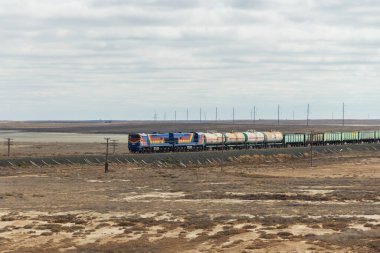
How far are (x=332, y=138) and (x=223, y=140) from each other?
33363 millimetres

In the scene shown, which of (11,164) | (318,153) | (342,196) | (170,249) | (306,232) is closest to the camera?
(170,249)

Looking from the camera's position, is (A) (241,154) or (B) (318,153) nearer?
(A) (241,154)

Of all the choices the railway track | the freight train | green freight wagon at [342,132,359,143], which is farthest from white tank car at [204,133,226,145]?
green freight wagon at [342,132,359,143]

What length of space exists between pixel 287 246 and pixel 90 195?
2455 cm

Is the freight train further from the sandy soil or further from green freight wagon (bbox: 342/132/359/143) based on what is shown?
the sandy soil

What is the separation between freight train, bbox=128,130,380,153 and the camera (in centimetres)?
9850

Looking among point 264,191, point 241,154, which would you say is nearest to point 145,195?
point 264,191

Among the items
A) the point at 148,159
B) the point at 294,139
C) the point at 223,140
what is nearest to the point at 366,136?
the point at 294,139

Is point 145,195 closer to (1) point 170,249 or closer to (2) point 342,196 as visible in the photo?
(2) point 342,196

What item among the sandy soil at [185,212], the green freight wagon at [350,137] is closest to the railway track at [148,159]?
the sandy soil at [185,212]

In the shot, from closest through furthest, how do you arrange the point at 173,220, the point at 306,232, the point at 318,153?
the point at 306,232 → the point at 173,220 → the point at 318,153

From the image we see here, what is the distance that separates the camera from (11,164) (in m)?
74.5

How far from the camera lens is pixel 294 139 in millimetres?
125375

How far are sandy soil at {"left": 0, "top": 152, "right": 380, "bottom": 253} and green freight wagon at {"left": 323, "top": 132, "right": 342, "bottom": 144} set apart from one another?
198 ft
